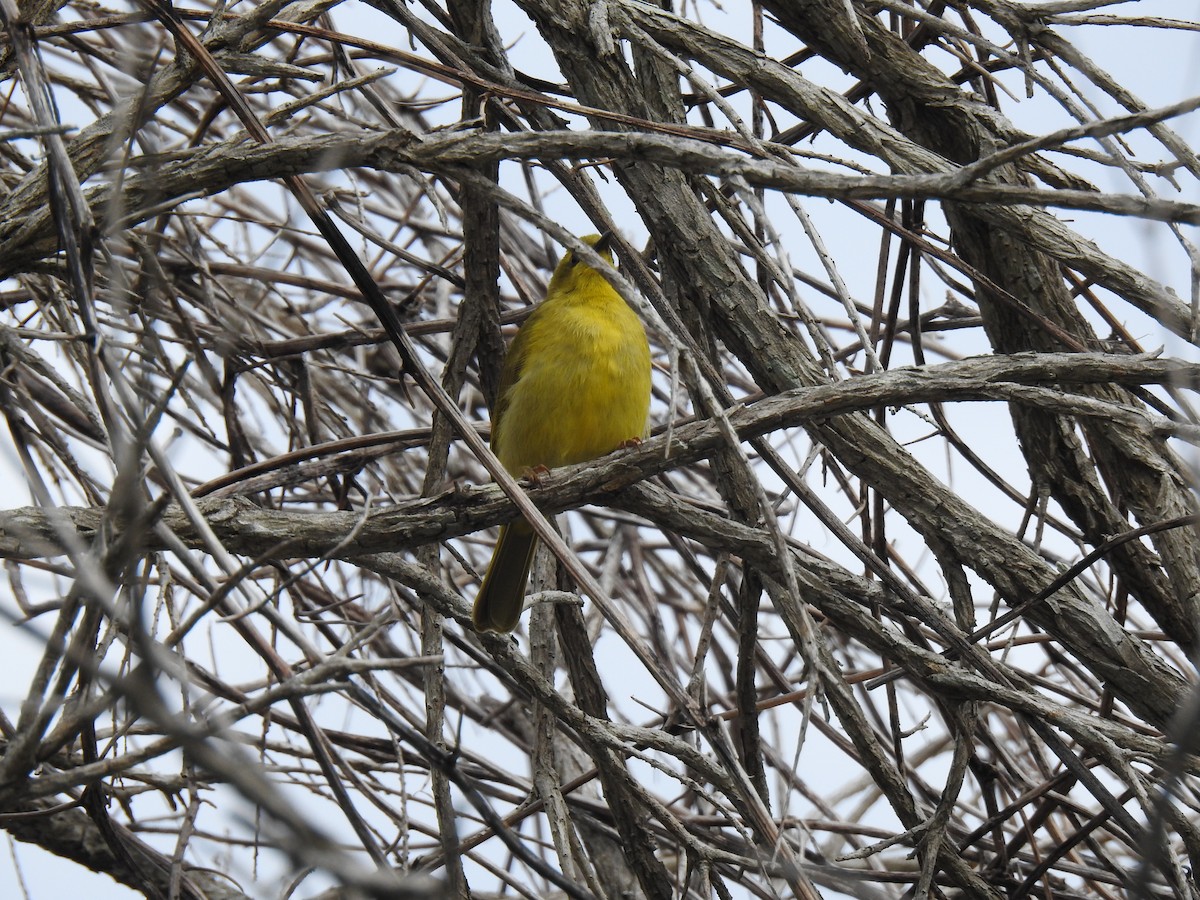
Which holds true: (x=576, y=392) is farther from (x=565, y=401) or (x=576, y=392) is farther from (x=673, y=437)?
(x=673, y=437)

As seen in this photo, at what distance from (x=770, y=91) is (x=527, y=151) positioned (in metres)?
0.92

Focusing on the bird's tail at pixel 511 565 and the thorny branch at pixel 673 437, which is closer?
the thorny branch at pixel 673 437

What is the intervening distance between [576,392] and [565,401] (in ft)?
0.18

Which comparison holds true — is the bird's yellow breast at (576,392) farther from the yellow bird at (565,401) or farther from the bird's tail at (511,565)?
the bird's tail at (511,565)

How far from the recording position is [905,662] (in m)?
2.70

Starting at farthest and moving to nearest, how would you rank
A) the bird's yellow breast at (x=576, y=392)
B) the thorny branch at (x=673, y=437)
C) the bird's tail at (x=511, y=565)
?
the bird's yellow breast at (x=576, y=392)
the bird's tail at (x=511, y=565)
the thorny branch at (x=673, y=437)

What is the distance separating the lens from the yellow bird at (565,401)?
4.21m

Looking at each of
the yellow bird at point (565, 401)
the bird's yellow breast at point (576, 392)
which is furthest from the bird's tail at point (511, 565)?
the bird's yellow breast at point (576, 392)

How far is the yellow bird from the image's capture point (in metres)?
4.21

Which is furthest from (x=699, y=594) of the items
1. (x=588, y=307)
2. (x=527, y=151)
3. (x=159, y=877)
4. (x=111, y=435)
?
(x=111, y=435)

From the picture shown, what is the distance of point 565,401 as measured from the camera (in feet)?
14.1

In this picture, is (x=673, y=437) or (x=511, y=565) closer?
(x=673, y=437)

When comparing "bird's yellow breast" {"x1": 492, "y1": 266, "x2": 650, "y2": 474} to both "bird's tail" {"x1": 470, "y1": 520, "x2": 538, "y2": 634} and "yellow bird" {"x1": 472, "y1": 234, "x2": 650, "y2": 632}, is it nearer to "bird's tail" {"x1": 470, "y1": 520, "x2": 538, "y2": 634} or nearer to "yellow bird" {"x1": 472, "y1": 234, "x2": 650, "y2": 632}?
"yellow bird" {"x1": 472, "y1": 234, "x2": 650, "y2": 632}

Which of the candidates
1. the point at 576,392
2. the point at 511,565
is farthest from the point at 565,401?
the point at 511,565
